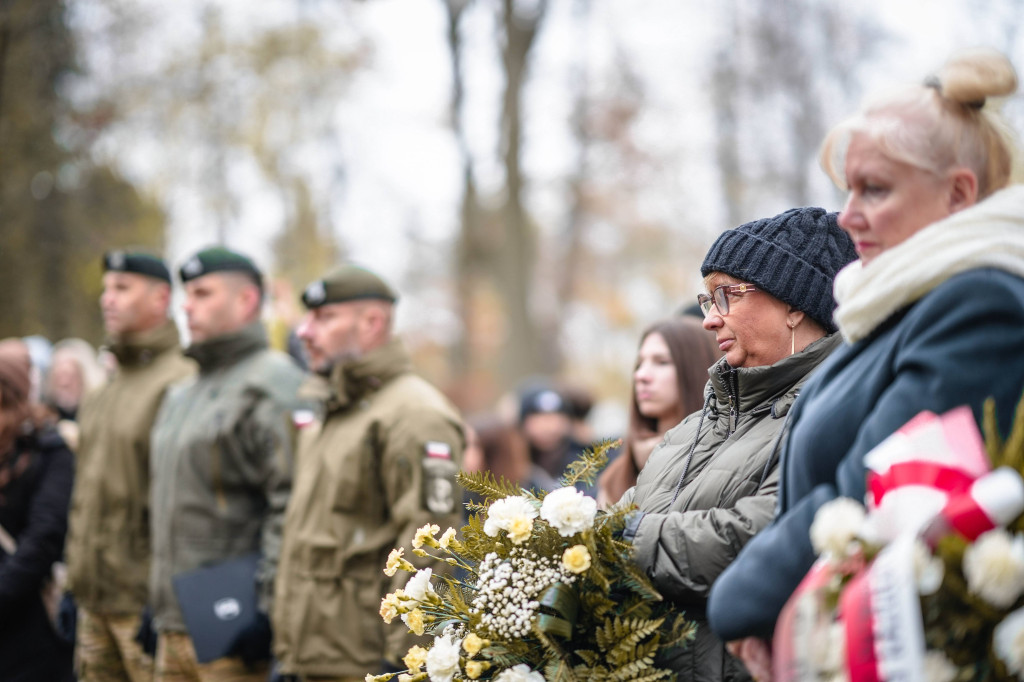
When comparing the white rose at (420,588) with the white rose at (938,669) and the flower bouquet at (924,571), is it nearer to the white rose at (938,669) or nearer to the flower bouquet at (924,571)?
the flower bouquet at (924,571)

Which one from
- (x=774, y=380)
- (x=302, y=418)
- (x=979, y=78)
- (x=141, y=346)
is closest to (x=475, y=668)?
(x=774, y=380)

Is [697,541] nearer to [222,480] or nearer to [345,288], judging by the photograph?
[345,288]

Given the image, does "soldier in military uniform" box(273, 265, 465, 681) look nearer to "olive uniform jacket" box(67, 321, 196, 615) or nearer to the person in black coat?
"olive uniform jacket" box(67, 321, 196, 615)

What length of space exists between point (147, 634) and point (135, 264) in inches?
91.1

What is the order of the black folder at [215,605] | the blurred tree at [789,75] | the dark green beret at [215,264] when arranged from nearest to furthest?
1. the black folder at [215,605]
2. the dark green beret at [215,264]
3. the blurred tree at [789,75]

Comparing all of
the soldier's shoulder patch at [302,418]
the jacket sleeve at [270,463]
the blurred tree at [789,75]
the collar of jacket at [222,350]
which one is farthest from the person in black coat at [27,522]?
the blurred tree at [789,75]

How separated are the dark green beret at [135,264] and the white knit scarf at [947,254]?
17.7 feet

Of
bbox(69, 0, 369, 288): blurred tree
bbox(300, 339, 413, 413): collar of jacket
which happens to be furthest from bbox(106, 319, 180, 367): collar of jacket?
bbox(69, 0, 369, 288): blurred tree

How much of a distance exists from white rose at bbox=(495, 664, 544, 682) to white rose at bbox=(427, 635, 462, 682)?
13 centimetres

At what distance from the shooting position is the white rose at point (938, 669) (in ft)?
6.10

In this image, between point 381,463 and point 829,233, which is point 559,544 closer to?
point 829,233

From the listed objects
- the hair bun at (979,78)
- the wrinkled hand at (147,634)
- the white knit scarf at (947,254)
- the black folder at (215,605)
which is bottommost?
the wrinkled hand at (147,634)

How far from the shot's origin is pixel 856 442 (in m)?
2.23

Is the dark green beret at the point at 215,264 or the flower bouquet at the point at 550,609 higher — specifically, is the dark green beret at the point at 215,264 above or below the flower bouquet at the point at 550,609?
above
